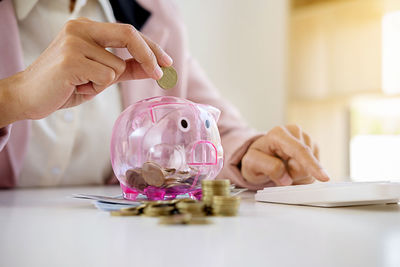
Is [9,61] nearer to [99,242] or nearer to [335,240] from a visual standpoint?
[99,242]

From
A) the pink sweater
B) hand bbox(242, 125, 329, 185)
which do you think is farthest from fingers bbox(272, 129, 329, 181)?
the pink sweater

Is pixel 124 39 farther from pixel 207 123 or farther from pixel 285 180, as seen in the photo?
Result: pixel 285 180

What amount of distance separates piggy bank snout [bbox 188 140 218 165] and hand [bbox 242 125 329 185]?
199mm

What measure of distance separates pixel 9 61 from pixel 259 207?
0.66 m

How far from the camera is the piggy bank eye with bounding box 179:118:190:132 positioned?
633 millimetres

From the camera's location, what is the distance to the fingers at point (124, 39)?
0.61 metres

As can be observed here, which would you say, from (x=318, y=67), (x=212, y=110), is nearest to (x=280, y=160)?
(x=212, y=110)

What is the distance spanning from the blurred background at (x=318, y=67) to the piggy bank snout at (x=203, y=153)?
1.86 metres

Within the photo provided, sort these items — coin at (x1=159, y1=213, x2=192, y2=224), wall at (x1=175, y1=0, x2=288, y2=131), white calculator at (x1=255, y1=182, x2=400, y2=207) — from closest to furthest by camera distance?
coin at (x1=159, y1=213, x2=192, y2=224)
white calculator at (x1=255, y1=182, x2=400, y2=207)
wall at (x1=175, y1=0, x2=288, y2=131)

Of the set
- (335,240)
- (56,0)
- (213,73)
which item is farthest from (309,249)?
(213,73)

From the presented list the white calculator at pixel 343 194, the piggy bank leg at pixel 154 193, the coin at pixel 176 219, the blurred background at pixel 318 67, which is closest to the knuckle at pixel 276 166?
the white calculator at pixel 343 194

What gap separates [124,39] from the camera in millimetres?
614

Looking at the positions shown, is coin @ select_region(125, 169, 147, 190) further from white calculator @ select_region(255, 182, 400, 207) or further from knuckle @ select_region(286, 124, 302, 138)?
knuckle @ select_region(286, 124, 302, 138)

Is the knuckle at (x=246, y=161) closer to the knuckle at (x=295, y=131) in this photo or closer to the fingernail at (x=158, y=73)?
the knuckle at (x=295, y=131)
